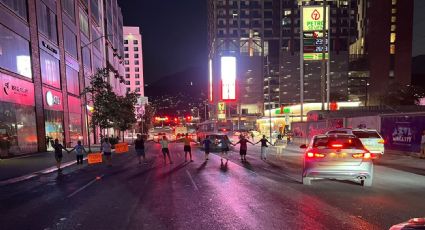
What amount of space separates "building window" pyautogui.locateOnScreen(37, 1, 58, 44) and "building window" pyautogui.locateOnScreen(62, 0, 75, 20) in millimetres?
4336

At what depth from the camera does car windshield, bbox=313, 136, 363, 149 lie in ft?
32.4

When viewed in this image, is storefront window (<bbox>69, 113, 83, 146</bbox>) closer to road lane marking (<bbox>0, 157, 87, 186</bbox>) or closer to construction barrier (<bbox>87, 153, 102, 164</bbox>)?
construction barrier (<bbox>87, 153, 102, 164</bbox>)

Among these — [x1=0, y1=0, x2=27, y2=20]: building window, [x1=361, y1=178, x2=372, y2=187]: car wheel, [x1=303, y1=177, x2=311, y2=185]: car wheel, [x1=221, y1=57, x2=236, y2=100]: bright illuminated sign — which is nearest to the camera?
[x1=361, y1=178, x2=372, y2=187]: car wheel

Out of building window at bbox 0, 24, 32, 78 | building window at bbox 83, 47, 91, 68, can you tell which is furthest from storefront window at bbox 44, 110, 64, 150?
building window at bbox 83, 47, 91, 68

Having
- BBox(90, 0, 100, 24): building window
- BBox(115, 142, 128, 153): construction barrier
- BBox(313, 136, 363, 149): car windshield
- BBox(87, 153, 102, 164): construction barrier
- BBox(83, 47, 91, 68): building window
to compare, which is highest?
BBox(90, 0, 100, 24): building window

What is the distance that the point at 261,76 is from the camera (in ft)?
428

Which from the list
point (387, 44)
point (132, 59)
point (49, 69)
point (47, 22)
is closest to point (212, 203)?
point (49, 69)

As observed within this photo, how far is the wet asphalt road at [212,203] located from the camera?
6.45 metres

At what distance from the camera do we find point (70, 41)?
38562 mm

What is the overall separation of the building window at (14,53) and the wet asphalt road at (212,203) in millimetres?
14010

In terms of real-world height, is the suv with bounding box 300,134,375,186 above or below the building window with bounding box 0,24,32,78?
below

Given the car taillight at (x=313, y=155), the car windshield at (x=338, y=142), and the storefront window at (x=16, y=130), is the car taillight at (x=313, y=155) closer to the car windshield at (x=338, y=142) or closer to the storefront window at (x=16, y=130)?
the car windshield at (x=338, y=142)

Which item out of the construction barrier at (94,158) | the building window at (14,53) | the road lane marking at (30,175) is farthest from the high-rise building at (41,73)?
the road lane marking at (30,175)

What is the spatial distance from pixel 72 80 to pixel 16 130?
15.8 meters
